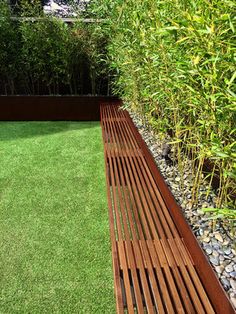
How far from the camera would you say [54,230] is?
224 centimetres

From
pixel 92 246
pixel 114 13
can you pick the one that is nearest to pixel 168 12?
pixel 92 246

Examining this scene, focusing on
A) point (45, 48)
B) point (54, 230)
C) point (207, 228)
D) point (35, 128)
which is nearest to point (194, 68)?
point (207, 228)

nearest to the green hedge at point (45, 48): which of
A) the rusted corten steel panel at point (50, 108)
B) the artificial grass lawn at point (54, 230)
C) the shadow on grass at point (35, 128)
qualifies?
the rusted corten steel panel at point (50, 108)

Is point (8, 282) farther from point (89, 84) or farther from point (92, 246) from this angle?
point (89, 84)

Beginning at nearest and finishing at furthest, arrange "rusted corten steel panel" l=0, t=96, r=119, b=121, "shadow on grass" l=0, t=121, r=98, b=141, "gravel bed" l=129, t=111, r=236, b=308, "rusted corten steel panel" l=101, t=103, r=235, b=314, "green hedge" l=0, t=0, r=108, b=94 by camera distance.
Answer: "rusted corten steel panel" l=101, t=103, r=235, b=314, "gravel bed" l=129, t=111, r=236, b=308, "shadow on grass" l=0, t=121, r=98, b=141, "green hedge" l=0, t=0, r=108, b=94, "rusted corten steel panel" l=0, t=96, r=119, b=121

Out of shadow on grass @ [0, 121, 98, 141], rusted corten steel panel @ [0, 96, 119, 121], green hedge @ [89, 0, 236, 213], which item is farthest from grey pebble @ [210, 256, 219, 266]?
rusted corten steel panel @ [0, 96, 119, 121]

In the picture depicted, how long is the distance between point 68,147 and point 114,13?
191 centimetres

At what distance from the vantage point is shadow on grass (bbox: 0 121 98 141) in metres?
4.38

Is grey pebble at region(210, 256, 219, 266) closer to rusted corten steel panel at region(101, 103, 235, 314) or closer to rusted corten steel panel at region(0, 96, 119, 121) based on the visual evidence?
rusted corten steel panel at region(101, 103, 235, 314)

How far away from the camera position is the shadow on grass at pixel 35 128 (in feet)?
14.4

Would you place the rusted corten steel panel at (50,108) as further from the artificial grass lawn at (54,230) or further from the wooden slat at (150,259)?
the wooden slat at (150,259)

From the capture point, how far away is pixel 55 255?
6.53ft

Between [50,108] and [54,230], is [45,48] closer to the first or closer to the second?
[50,108]

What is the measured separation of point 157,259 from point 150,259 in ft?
0.12
